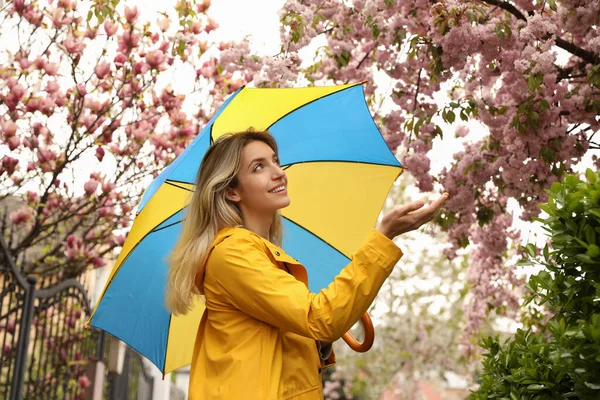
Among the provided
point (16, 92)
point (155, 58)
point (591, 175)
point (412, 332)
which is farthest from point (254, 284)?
point (412, 332)

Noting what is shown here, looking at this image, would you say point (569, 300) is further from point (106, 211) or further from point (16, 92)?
point (106, 211)

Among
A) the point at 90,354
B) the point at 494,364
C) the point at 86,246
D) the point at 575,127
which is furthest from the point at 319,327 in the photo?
the point at 90,354

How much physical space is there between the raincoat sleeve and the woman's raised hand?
4 cm

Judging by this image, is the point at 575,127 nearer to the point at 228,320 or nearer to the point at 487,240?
the point at 487,240

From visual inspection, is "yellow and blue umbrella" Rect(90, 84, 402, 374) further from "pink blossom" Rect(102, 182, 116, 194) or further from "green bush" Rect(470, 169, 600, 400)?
"pink blossom" Rect(102, 182, 116, 194)

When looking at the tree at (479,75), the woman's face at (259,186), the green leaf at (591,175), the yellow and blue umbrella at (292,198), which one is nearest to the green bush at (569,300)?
the green leaf at (591,175)

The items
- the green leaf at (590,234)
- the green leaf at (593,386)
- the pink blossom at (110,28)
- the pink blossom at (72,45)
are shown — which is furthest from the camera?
the pink blossom at (110,28)

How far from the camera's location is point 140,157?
22.1 feet

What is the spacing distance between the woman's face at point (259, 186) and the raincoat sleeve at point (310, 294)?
0.34 meters

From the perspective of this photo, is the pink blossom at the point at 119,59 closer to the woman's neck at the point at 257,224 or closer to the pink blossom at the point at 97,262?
the pink blossom at the point at 97,262

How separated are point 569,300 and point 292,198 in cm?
157

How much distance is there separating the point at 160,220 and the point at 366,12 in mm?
2399

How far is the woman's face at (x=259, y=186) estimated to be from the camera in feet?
8.45

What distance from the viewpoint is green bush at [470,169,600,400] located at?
199 cm
